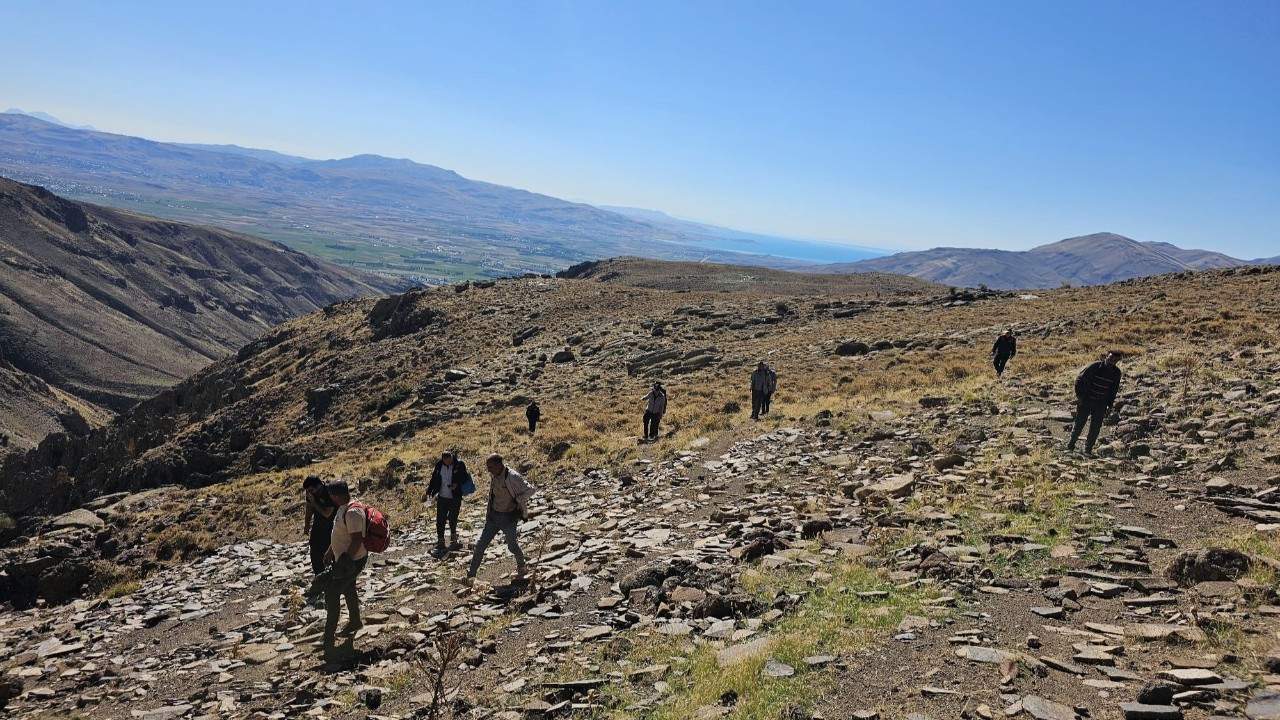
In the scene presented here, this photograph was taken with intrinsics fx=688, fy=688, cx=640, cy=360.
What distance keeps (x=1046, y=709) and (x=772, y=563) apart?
15.6 ft

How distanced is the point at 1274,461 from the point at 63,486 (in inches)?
1899

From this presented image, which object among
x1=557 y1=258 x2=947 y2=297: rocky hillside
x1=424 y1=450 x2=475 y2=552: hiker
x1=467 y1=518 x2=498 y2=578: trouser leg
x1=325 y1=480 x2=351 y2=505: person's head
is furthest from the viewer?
x1=557 y1=258 x2=947 y2=297: rocky hillside

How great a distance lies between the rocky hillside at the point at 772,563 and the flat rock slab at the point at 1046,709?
24mm

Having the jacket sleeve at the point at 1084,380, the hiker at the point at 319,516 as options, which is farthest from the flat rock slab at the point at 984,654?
the hiker at the point at 319,516

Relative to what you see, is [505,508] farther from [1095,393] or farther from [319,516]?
[1095,393]

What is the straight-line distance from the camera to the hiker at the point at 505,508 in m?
11.4

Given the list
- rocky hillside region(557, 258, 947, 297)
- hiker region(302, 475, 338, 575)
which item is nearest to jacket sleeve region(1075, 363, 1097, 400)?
hiker region(302, 475, 338, 575)

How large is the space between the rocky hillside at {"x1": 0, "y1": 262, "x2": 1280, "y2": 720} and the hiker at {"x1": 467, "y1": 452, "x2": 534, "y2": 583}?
623 millimetres

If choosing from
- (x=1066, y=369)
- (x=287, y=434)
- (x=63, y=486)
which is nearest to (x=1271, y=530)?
(x=1066, y=369)

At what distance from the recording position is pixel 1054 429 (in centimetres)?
1614

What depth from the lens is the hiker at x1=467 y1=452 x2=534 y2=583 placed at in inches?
447

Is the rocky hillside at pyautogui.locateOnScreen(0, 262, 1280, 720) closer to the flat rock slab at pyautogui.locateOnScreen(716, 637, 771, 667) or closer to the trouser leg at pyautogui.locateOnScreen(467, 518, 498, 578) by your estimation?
the flat rock slab at pyautogui.locateOnScreen(716, 637, 771, 667)

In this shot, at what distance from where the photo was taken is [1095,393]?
14094mm

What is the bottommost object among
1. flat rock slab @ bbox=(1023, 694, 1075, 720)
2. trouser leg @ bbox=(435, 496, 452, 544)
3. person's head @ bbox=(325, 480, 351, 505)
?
trouser leg @ bbox=(435, 496, 452, 544)
